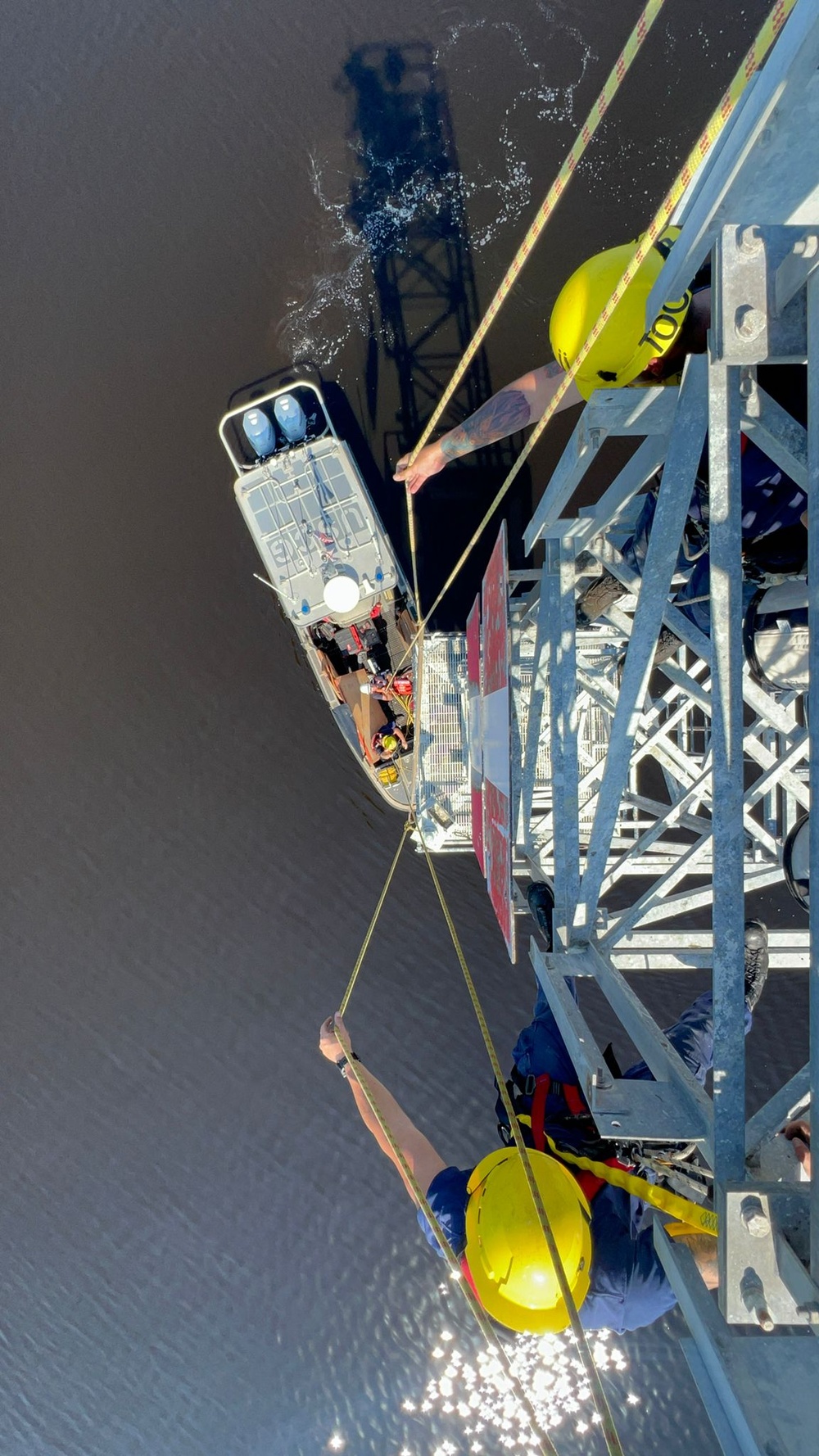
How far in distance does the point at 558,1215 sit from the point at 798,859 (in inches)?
81.7

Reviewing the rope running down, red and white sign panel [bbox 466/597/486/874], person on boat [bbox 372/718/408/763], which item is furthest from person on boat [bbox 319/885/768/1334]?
person on boat [bbox 372/718/408/763]

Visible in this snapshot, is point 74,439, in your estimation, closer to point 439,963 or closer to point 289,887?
point 289,887

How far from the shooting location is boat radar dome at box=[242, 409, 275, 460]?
7426mm

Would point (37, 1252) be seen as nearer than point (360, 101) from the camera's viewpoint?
No

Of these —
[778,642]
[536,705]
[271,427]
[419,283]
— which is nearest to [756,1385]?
[778,642]

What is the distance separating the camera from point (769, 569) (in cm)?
360

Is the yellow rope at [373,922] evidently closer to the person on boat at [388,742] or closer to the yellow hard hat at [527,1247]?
the person on boat at [388,742]

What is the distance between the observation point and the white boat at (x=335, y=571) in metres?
7.29

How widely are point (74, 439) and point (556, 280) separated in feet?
19.6

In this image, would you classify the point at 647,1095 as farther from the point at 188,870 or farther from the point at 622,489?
the point at 188,870

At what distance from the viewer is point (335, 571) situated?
287 inches

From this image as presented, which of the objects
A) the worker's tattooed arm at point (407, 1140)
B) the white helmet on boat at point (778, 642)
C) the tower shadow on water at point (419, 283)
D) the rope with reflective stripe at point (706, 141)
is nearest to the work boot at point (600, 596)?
the white helmet on boat at point (778, 642)

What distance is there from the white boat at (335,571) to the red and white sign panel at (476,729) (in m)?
1.61

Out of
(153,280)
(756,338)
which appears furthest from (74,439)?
(756,338)
